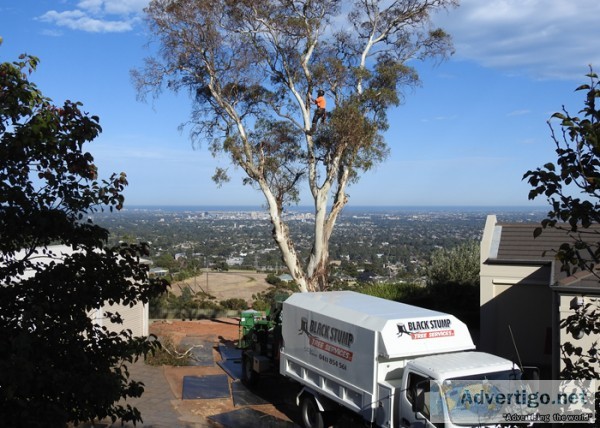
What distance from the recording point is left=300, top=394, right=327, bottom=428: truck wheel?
11805 mm

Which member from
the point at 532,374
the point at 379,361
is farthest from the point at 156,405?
the point at 532,374

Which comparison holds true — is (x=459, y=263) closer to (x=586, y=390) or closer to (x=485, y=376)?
(x=485, y=376)

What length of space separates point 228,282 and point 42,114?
98.0 feet

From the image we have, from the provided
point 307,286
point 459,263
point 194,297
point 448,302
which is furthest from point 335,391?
point 194,297

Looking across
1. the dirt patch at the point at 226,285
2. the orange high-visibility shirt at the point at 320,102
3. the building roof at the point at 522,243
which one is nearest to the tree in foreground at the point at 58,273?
the building roof at the point at 522,243

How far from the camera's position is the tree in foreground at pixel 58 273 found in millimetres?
4930

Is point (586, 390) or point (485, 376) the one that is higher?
point (586, 390)

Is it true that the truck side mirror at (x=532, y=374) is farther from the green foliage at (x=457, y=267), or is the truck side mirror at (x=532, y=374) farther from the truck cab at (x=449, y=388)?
the green foliage at (x=457, y=267)

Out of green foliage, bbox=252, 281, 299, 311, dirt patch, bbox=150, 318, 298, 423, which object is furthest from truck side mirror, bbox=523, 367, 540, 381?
green foliage, bbox=252, 281, 299, 311

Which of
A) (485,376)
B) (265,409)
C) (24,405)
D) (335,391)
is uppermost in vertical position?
(24,405)

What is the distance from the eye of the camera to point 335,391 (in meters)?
11.3

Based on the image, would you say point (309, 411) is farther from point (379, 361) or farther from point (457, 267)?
point (457, 267)

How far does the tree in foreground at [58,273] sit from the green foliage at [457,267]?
20.3m

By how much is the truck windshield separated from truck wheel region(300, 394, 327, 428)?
141 inches
